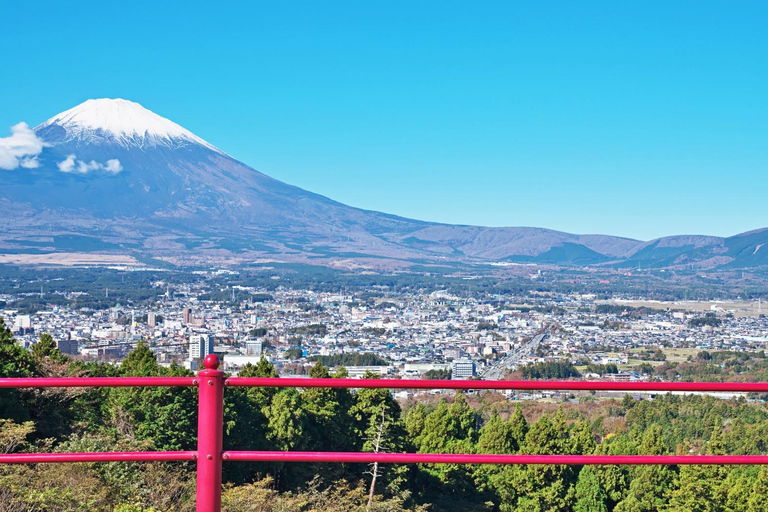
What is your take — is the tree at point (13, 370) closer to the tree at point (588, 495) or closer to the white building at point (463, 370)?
the tree at point (588, 495)

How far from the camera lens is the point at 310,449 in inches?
650

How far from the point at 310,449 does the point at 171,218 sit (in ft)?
527

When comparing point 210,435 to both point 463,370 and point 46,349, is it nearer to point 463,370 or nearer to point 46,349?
point 46,349

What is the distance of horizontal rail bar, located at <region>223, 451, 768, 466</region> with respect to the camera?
2.54m

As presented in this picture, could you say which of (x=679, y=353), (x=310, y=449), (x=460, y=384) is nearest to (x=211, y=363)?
(x=460, y=384)

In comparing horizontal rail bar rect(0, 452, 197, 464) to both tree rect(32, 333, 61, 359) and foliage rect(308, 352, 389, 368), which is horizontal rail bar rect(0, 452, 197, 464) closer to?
tree rect(32, 333, 61, 359)

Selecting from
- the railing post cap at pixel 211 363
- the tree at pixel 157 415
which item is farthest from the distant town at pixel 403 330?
the railing post cap at pixel 211 363

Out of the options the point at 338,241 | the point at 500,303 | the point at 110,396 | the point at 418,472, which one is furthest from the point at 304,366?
the point at 338,241

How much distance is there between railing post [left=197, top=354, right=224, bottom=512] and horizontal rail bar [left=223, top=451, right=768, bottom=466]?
2.0 inches

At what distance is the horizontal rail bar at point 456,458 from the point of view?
8.32 ft

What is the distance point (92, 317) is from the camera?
77.3 metres

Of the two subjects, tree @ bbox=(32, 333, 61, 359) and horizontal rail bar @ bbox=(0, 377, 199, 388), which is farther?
tree @ bbox=(32, 333, 61, 359)

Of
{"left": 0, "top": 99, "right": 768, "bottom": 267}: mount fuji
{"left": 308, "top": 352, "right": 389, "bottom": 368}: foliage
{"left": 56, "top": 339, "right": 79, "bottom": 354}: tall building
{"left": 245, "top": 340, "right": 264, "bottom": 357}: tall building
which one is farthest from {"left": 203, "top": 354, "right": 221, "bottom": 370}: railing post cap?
{"left": 0, "top": 99, "right": 768, "bottom": 267}: mount fuji

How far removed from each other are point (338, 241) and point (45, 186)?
62.8 m
